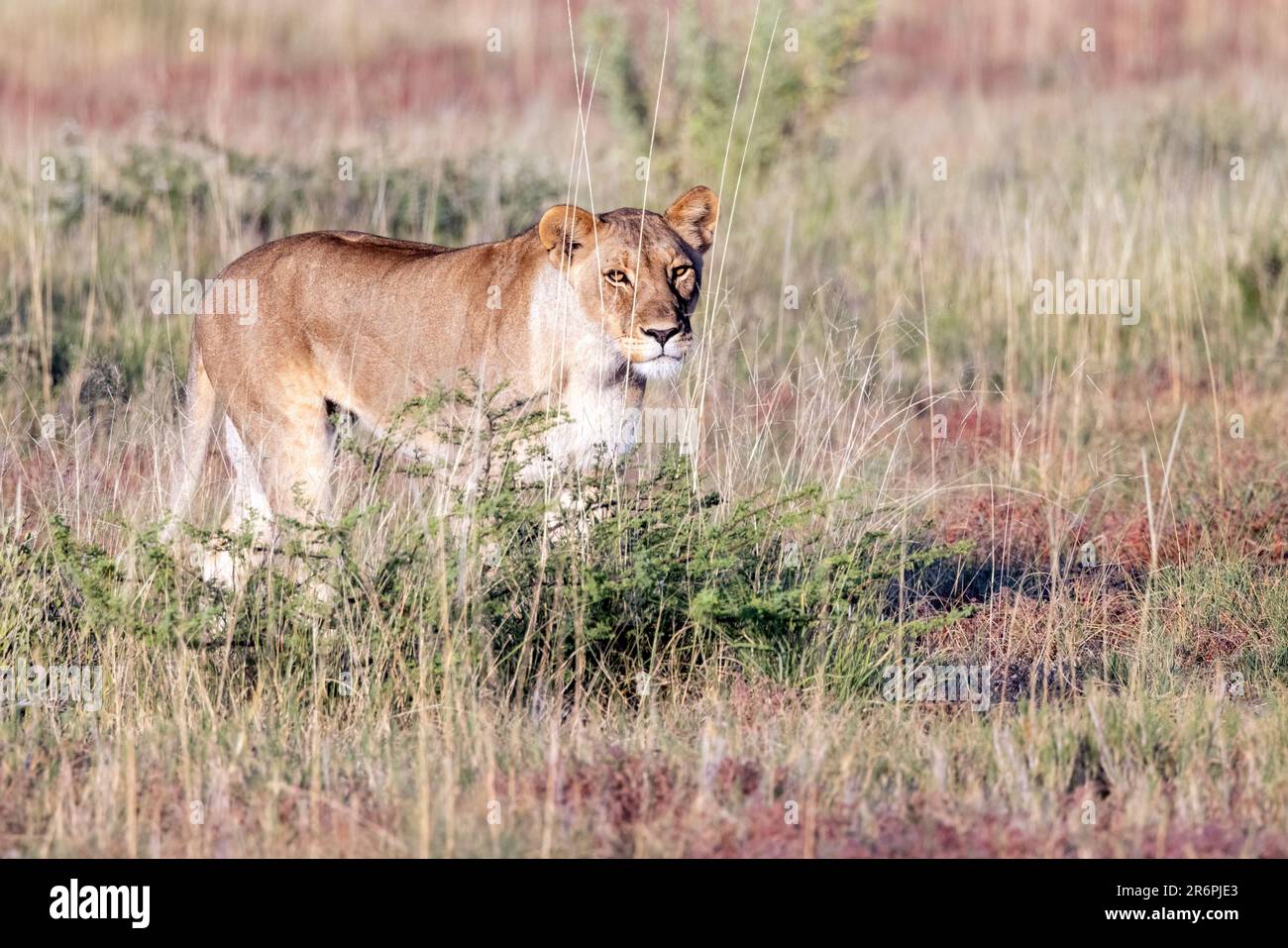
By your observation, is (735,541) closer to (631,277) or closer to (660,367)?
(660,367)

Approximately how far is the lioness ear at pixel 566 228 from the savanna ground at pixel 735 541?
0.49 m

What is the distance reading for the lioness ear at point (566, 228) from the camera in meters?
6.20

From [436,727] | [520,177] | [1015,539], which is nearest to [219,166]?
[520,177]

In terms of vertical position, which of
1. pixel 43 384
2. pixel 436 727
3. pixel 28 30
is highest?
pixel 28 30

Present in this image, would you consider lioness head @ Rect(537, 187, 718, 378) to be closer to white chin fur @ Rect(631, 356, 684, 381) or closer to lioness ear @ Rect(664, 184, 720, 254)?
white chin fur @ Rect(631, 356, 684, 381)

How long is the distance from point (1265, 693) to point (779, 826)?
6.94ft

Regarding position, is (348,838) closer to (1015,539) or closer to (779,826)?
(779,826)

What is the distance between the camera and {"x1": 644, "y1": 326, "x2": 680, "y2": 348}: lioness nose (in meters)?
6.11

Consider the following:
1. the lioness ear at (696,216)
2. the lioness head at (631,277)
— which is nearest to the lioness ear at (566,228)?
the lioness head at (631,277)

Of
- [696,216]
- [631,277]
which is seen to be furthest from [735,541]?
[696,216]

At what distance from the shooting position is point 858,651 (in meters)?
5.70

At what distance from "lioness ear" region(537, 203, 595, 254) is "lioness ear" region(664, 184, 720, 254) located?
0.42m
